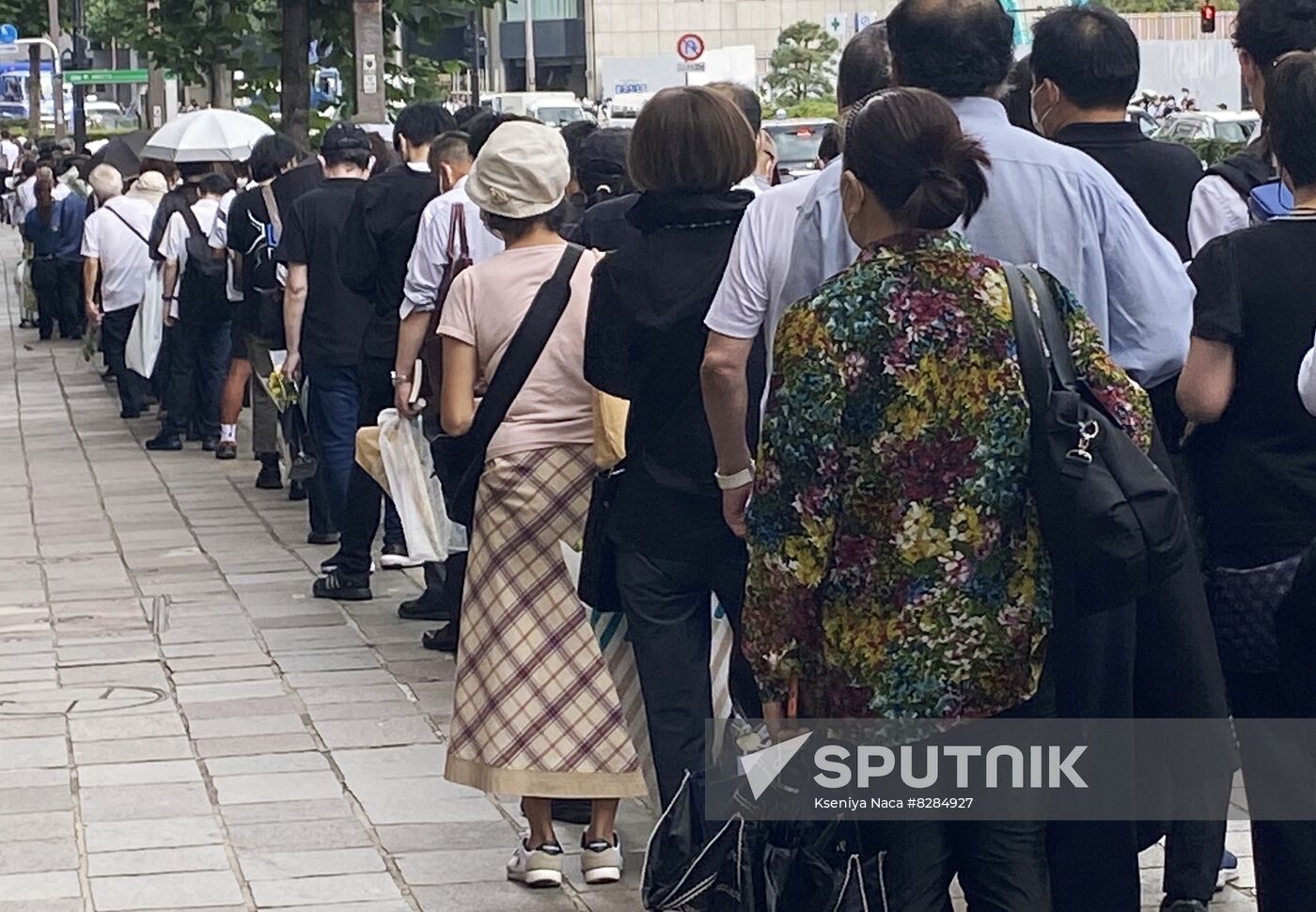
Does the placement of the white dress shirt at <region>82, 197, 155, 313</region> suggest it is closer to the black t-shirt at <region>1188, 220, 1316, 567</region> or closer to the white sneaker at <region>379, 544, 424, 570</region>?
the white sneaker at <region>379, 544, 424, 570</region>

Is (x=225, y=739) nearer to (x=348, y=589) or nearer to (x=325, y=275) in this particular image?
(x=348, y=589)

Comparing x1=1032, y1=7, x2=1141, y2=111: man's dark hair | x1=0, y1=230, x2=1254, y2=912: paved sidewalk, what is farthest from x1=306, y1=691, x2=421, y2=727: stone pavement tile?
x1=1032, y1=7, x2=1141, y2=111: man's dark hair

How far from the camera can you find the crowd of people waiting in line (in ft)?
11.8

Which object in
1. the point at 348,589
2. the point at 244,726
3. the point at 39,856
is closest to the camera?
the point at 39,856

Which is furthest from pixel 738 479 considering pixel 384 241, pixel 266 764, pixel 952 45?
pixel 384 241

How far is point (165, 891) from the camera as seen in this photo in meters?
5.50

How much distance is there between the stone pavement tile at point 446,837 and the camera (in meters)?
5.84

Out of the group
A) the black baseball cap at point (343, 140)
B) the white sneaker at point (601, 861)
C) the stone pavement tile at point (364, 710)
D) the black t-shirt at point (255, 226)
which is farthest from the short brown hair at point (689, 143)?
the black t-shirt at point (255, 226)

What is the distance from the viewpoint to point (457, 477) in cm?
560

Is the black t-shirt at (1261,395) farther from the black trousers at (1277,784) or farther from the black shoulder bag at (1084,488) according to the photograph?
the black shoulder bag at (1084,488)

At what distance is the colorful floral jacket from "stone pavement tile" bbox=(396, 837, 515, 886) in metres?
2.08

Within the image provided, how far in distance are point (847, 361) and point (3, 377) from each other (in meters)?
17.6

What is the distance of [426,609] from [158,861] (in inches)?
128

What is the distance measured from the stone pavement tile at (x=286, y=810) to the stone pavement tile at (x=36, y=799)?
48cm
